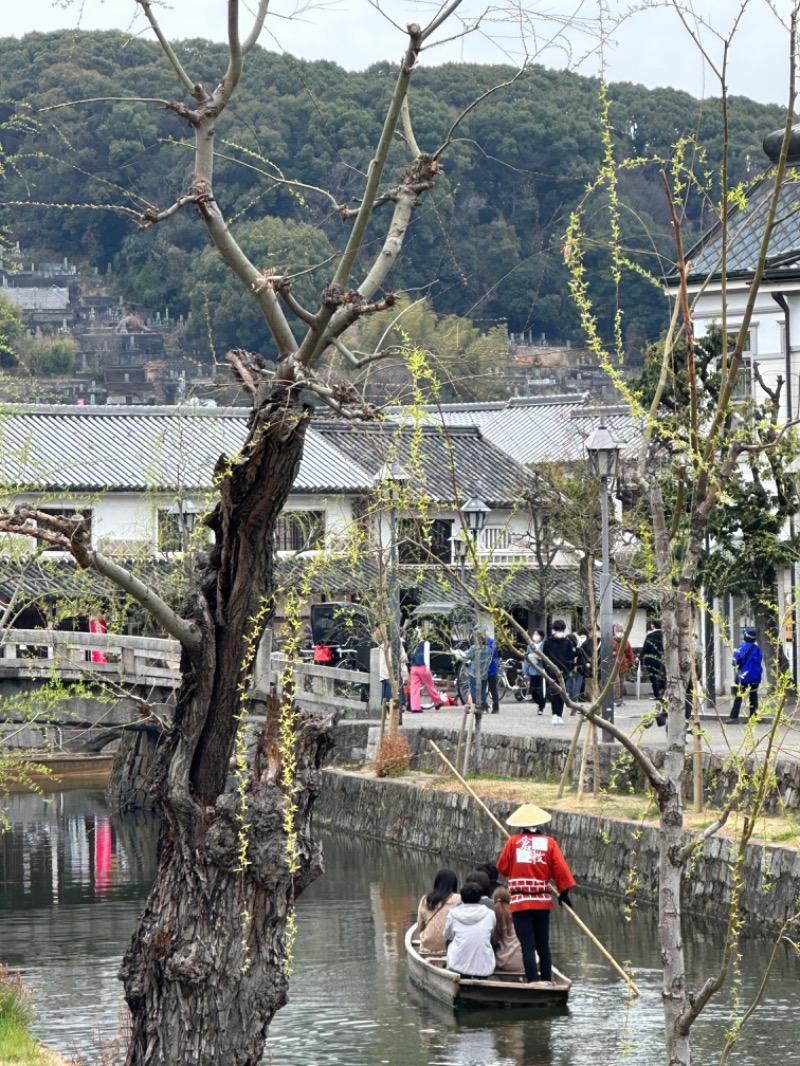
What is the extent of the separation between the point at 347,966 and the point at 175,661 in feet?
27.7

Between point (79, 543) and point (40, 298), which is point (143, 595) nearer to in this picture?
point (79, 543)

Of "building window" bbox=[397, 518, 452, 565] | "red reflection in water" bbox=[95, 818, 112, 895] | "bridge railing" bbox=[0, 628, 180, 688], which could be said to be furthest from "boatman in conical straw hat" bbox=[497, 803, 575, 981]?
"bridge railing" bbox=[0, 628, 180, 688]

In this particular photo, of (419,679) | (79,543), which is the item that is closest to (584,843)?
(419,679)

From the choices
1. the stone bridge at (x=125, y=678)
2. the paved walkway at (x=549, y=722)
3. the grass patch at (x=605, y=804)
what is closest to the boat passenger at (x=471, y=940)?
the grass patch at (x=605, y=804)

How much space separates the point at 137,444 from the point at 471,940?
2777 cm

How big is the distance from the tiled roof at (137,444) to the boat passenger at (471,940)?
71.4 feet

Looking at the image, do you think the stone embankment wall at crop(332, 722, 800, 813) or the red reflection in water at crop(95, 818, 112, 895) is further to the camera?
the red reflection in water at crop(95, 818, 112, 895)

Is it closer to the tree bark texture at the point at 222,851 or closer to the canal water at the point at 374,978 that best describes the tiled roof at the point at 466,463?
the canal water at the point at 374,978

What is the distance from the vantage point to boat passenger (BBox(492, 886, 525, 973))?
13055 millimetres

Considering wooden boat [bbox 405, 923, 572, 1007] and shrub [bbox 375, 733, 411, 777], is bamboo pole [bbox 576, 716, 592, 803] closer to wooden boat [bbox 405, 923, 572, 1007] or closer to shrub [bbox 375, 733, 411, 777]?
shrub [bbox 375, 733, 411, 777]

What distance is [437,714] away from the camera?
2828cm

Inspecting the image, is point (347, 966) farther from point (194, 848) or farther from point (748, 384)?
point (748, 384)

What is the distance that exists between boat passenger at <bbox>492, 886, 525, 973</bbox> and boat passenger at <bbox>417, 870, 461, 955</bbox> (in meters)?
0.46

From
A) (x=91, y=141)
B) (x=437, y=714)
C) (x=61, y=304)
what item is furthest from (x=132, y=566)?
(x=61, y=304)
